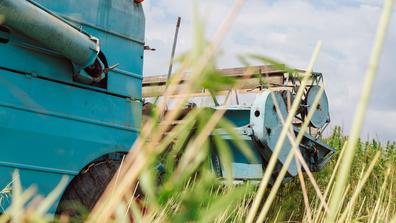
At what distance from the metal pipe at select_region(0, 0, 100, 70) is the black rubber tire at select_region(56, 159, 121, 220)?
74cm

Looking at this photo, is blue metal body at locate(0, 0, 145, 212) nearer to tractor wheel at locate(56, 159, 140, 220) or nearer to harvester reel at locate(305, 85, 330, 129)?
tractor wheel at locate(56, 159, 140, 220)

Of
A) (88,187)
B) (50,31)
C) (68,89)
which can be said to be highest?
(50,31)

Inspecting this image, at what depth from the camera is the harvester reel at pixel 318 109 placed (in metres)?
6.75

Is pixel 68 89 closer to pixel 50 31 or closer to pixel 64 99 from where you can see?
pixel 64 99

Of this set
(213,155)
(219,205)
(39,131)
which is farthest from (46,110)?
(219,205)

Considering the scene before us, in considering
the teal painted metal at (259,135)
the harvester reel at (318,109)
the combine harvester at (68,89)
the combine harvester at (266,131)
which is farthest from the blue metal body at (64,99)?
the harvester reel at (318,109)

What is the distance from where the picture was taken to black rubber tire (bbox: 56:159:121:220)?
480 centimetres

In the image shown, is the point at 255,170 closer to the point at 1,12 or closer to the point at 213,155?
the point at 213,155

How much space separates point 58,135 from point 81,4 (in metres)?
0.96

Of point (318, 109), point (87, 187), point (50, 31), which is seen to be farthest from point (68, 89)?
point (318, 109)

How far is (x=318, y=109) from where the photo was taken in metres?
6.91

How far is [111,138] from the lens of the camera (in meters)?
5.16

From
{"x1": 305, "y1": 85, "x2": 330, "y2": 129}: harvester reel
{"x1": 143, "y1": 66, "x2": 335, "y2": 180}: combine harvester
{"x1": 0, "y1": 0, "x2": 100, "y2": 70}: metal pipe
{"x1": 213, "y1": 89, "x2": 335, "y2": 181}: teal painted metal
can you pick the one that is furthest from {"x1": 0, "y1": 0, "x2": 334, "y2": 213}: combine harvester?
{"x1": 305, "y1": 85, "x2": 330, "y2": 129}: harvester reel

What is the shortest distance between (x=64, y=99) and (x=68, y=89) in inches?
3.1
